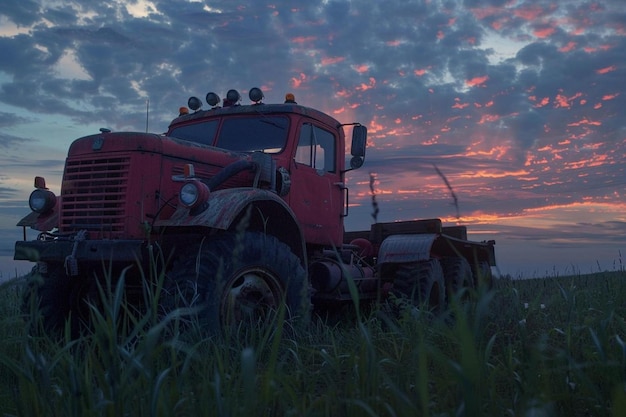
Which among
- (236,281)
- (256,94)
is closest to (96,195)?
(236,281)

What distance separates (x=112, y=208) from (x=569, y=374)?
415 cm

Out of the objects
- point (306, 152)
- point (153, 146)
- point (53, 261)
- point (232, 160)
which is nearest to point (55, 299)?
point (53, 261)

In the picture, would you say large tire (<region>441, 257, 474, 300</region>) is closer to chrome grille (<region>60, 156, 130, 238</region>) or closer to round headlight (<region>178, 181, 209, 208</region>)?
round headlight (<region>178, 181, 209, 208</region>)

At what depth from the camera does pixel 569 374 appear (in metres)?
3.14

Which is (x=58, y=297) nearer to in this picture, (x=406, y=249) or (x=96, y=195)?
(x=96, y=195)

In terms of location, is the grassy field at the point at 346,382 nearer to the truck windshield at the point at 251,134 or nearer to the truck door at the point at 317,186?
the truck door at the point at 317,186

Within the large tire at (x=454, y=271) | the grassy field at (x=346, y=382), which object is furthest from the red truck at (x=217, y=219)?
the grassy field at (x=346, y=382)

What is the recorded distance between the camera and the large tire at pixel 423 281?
772 centimetres

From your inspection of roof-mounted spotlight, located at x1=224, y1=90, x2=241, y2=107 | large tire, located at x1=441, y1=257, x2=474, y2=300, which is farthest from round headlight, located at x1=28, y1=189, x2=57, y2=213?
large tire, located at x1=441, y1=257, x2=474, y2=300

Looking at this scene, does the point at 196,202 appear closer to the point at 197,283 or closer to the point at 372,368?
the point at 197,283

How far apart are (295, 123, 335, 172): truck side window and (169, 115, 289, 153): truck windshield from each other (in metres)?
0.27

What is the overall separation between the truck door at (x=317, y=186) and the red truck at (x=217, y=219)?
0.06 feet

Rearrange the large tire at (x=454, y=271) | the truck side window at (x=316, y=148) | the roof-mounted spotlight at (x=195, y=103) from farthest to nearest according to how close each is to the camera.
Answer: the large tire at (x=454, y=271) → the roof-mounted spotlight at (x=195, y=103) → the truck side window at (x=316, y=148)

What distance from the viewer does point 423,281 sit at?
25.7 ft
